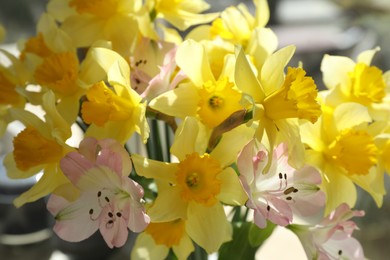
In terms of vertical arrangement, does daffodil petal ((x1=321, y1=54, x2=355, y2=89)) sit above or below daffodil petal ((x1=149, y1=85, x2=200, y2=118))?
below

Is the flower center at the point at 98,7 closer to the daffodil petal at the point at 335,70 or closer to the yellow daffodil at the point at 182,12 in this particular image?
the yellow daffodil at the point at 182,12

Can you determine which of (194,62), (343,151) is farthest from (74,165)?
(343,151)

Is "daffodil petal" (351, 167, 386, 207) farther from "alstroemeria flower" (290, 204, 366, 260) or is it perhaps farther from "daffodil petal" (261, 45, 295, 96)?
"daffodil petal" (261, 45, 295, 96)

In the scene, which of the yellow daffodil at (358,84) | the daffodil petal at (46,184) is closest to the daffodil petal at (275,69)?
the yellow daffodil at (358,84)

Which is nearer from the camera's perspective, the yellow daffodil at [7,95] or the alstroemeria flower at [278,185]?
the alstroemeria flower at [278,185]

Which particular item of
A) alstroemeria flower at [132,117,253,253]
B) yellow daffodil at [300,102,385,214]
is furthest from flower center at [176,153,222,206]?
yellow daffodil at [300,102,385,214]

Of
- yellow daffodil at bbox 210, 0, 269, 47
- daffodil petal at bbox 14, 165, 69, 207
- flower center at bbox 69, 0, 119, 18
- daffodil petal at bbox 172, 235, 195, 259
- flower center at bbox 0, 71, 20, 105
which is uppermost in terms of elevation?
flower center at bbox 69, 0, 119, 18
